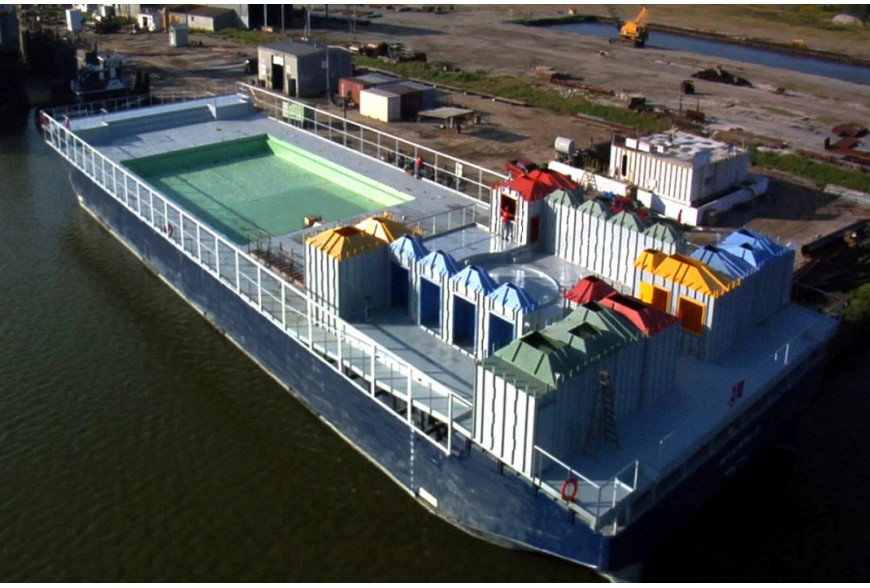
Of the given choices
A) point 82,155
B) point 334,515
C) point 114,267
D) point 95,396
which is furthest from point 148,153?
point 334,515

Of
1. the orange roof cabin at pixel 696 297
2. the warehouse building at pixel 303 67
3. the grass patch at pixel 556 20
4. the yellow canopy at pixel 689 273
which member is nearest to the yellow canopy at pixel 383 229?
the orange roof cabin at pixel 696 297

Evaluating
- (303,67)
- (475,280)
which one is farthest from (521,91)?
(475,280)

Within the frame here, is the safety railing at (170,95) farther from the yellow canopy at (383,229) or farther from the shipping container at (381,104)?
the yellow canopy at (383,229)

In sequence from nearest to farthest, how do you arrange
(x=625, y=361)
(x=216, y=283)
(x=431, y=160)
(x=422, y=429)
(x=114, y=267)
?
1. (x=625, y=361)
2. (x=422, y=429)
3. (x=216, y=283)
4. (x=114, y=267)
5. (x=431, y=160)

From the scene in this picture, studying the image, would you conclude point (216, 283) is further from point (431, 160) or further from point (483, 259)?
point (431, 160)

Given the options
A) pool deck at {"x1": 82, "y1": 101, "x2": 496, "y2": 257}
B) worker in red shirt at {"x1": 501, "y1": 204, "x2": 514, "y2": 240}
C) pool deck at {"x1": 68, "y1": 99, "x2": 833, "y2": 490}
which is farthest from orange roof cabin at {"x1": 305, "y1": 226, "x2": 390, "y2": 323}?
pool deck at {"x1": 82, "y1": 101, "x2": 496, "y2": 257}

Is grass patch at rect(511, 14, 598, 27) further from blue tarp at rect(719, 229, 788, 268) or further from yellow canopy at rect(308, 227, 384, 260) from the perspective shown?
yellow canopy at rect(308, 227, 384, 260)
